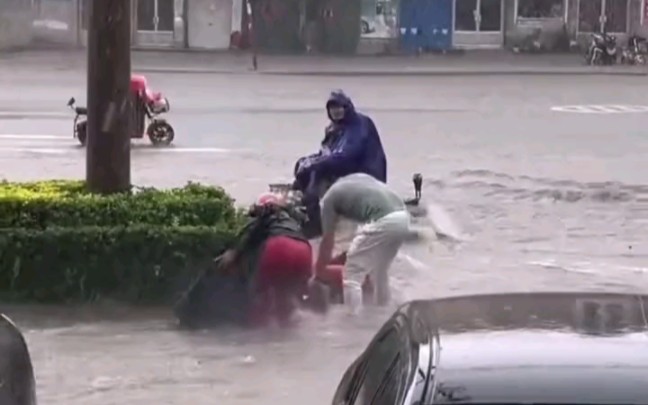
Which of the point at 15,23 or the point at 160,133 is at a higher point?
the point at 15,23

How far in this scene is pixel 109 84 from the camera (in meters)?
10.5

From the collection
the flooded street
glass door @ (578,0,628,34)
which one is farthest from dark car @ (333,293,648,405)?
glass door @ (578,0,628,34)

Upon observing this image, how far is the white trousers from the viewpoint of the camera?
33.4 ft

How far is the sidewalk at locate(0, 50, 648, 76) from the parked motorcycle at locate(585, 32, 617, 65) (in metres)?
0.41

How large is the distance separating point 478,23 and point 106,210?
37.0 meters

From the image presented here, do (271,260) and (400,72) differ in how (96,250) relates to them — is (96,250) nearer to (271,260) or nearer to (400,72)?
(271,260)

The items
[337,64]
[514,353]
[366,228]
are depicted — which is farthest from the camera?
[337,64]

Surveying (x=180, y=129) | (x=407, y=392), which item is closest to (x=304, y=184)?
(x=407, y=392)

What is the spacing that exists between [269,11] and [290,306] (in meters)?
35.0

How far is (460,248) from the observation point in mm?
13680

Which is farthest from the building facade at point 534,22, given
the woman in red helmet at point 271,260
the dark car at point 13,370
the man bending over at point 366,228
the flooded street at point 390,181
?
the dark car at point 13,370

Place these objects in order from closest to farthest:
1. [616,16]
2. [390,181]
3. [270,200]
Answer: [270,200]
[390,181]
[616,16]

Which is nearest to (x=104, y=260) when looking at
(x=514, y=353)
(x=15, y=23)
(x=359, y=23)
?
(x=514, y=353)

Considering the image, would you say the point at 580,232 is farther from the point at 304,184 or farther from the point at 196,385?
the point at 196,385
